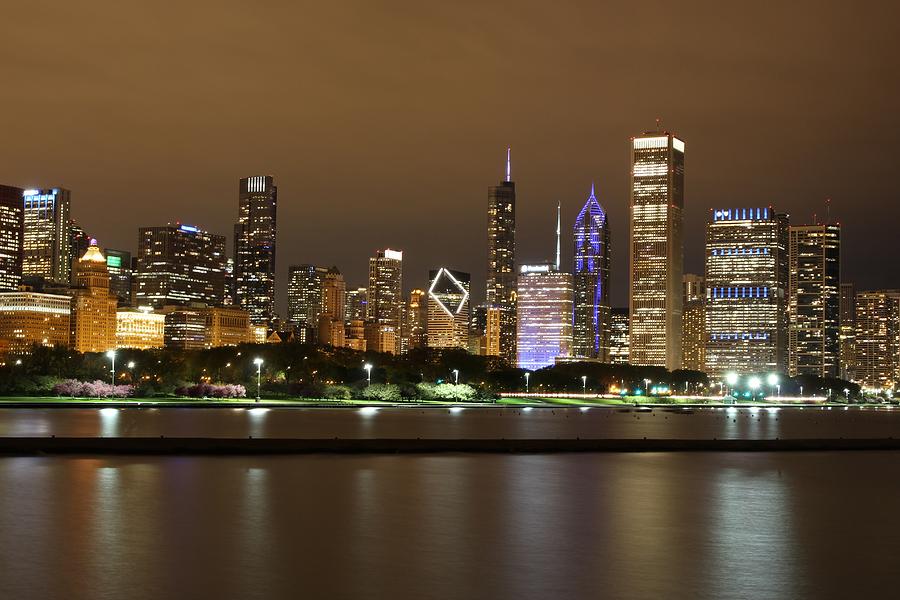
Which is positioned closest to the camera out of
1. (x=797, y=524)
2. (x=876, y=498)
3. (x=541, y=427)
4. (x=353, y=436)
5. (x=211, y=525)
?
(x=211, y=525)

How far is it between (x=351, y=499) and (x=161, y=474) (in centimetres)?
998

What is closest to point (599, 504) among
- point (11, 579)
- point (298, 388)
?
point (11, 579)

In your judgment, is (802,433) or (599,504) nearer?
(599,504)

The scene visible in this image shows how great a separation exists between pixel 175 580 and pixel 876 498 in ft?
87.6

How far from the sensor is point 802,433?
308ft

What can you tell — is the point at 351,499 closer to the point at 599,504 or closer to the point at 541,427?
the point at 599,504

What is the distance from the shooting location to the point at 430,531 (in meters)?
28.6

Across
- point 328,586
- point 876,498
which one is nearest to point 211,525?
point 328,586

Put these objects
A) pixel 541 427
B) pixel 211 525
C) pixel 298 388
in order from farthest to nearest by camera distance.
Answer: pixel 298 388, pixel 541 427, pixel 211 525

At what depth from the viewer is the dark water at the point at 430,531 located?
70.5ft

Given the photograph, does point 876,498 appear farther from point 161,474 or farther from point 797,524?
point 161,474

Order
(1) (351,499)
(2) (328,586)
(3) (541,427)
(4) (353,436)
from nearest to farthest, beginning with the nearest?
(2) (328,586), (1) (351,499), (4) (353,436), (3) (541,427)

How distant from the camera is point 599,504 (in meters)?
35.0

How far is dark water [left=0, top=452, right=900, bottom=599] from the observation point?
70.5ft
